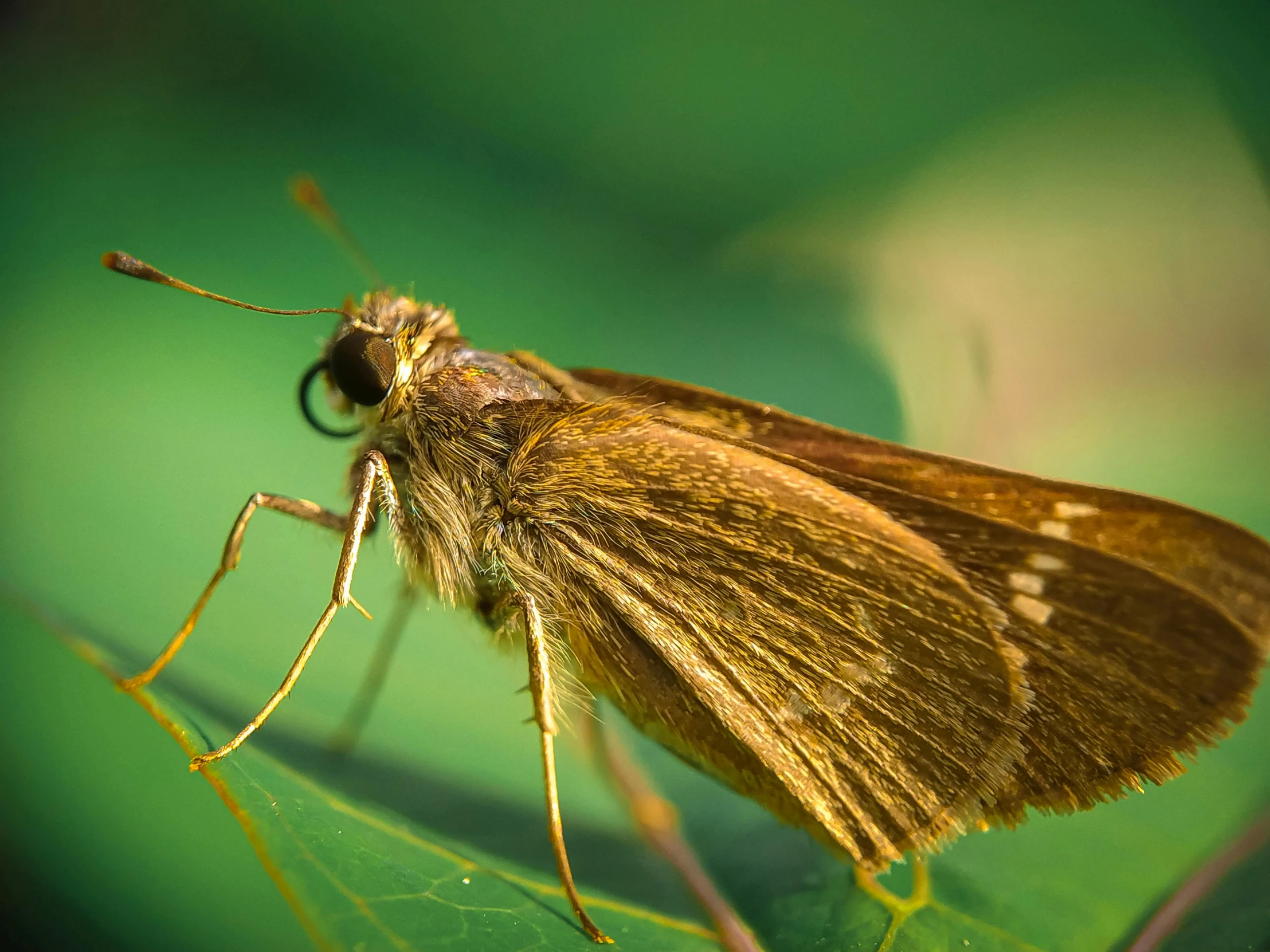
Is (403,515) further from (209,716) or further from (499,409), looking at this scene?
(209,716)

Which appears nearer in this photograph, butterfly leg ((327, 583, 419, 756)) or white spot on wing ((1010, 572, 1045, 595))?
white spot on wing ((1010, 572, 1045, 595))

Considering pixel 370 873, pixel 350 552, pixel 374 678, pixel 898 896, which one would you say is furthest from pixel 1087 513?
pixel 374 678

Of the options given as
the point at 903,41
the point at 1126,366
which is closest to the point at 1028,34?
the point at 903,41

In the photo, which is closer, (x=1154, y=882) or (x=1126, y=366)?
(x=1154, y=882)

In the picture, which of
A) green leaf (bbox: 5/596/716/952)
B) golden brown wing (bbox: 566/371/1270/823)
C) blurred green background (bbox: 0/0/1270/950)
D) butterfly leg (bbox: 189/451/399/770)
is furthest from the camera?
blurred green background (bbox: 0/0/1270/950)

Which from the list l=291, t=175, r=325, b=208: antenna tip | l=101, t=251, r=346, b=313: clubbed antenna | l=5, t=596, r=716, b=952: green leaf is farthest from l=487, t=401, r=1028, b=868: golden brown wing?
l=291, t=175, r=325, b=208: antenna tip

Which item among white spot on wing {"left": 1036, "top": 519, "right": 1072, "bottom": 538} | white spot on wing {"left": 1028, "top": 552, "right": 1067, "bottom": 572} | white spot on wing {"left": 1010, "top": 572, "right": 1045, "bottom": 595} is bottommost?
white spot on wing {"left": 1010, "top": 572, "right": 1045, "bottom": 595}

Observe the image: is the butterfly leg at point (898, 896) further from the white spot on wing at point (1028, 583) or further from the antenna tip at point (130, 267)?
the antenna tip at point (130, 267)

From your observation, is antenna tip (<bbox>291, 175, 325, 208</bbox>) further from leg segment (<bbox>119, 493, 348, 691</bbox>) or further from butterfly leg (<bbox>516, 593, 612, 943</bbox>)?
butterfly leg (<bbox>516, 593, 612, 943</bbox>)
